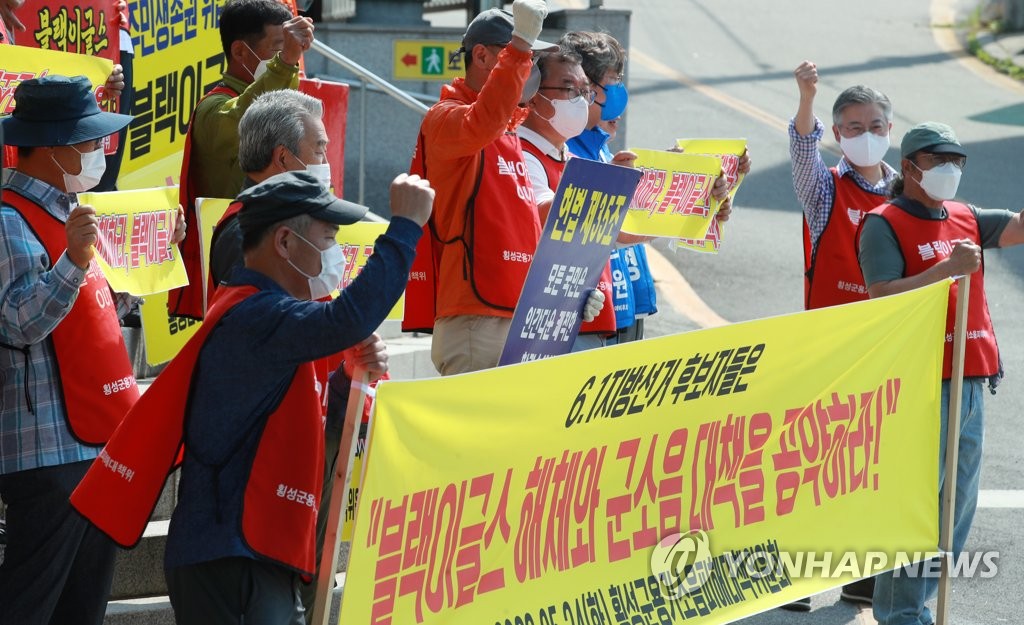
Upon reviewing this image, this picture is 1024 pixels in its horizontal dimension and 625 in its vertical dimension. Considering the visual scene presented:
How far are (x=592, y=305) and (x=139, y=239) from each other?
174 cm

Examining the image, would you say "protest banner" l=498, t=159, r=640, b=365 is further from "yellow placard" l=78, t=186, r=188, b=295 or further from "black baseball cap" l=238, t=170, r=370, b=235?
"yellow placard" l=78, t=186, r=188, b=295

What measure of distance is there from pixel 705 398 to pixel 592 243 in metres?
0.72

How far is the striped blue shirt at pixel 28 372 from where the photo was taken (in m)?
3.98

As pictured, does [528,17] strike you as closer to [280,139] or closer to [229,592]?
[280,139]

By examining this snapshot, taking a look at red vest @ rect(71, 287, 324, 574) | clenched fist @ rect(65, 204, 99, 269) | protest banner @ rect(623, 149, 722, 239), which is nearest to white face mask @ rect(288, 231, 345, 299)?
red vest @ rect(71, 287, 324, 574)

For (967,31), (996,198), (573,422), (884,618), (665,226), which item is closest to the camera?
(573,422)

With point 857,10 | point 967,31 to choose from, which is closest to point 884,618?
point 967,31

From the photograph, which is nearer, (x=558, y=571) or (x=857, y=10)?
(x=558, y=571)

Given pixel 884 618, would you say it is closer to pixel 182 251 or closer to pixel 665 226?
pixel 665 226

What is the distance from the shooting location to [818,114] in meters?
17.7

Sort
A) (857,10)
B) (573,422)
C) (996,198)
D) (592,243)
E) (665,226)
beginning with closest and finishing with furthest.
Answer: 1. (573,422)
2. (592,243)
3. (665,226)
4. (996,198)
5. (857,10)

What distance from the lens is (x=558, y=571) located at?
3.98 meters

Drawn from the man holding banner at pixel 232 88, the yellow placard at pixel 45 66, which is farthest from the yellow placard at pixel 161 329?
the yellow placard at pixel 45 66

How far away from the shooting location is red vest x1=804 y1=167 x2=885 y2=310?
19.7ft
